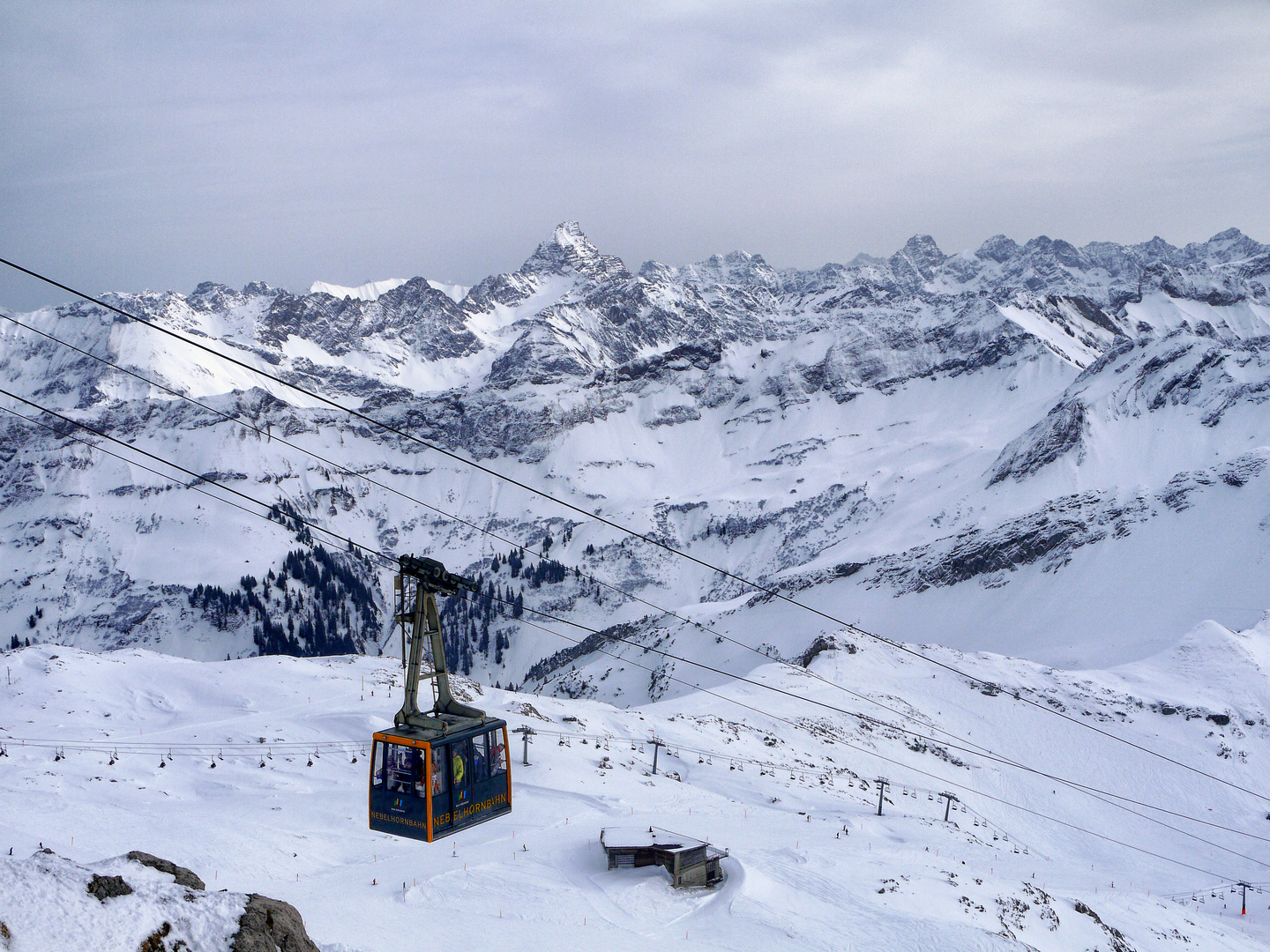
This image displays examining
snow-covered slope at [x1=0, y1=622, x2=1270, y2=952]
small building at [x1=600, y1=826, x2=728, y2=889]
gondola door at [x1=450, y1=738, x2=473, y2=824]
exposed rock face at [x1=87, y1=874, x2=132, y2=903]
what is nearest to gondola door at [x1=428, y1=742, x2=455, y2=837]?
gondola door at [x1=450, y1=738, x2=473, y2=824]

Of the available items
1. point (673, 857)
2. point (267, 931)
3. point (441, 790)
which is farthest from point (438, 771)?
point (673, 857)

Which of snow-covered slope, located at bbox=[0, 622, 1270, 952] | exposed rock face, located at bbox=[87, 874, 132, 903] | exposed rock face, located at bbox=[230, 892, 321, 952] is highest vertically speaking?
exposed rock face, located at bbox=[87, 874, 132, 903]

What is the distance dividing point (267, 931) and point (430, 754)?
820 centimetres

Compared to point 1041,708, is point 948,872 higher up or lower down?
higher up

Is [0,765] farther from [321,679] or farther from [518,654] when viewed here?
[518,654]

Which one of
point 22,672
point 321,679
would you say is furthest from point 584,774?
point 22,672

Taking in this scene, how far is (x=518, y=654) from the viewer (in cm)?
17550

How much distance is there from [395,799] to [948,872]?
21489 mm

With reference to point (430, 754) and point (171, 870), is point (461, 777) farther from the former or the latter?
point (171, 870)

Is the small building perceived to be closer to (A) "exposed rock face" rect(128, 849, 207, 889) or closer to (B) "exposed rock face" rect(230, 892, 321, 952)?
(B) "exposed rock face" rect(230, 892, 321, 952)

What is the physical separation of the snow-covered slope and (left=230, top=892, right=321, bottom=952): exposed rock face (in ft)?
10.3

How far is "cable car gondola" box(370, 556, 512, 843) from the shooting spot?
78.4ft

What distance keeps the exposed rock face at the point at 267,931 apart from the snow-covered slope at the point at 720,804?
3.13 metres

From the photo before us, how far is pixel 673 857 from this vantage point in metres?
31.8
